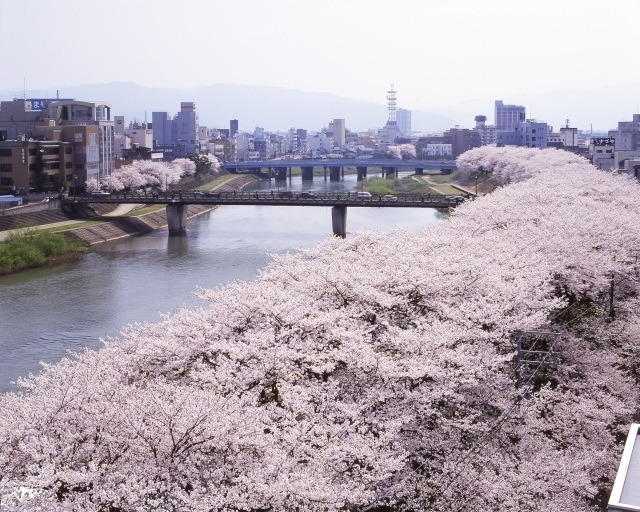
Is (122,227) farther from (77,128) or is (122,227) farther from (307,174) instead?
(307,174)

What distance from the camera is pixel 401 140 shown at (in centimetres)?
15150

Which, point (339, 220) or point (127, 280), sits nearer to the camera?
point (127, 280)

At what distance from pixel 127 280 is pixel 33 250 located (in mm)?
5178

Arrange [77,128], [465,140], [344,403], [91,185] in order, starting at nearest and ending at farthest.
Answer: [344,403] → [77,128] → [91,185] → [465,140]

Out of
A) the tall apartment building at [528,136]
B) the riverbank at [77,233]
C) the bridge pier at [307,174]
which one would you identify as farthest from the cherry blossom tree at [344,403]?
the tall apartment building at [528,136]

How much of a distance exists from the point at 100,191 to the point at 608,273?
116 feet

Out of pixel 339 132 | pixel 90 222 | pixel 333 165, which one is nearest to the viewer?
pixel 90 222

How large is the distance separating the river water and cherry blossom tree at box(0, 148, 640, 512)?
21.7 feet

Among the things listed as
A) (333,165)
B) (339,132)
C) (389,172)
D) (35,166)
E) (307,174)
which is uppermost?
(339,132)

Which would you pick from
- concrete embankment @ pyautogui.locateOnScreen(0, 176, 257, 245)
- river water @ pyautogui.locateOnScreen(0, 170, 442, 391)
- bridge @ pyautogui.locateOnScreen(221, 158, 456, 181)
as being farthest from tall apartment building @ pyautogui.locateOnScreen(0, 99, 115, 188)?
bridge @ pyautogui.locateOnScreen(221, 158, 456, 181)

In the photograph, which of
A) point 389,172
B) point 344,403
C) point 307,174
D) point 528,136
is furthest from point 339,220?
point 528,136

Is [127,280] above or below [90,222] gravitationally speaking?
below

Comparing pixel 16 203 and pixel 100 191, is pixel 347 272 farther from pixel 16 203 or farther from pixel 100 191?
pixel 100 191

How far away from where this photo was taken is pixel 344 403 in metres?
10.0
